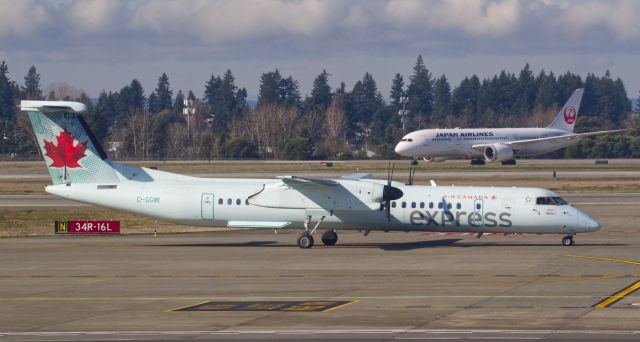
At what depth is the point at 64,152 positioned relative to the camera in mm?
38438

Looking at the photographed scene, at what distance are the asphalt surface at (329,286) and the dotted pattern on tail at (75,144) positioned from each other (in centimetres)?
284

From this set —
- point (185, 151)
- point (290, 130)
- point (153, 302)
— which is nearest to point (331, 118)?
point (290, 130)

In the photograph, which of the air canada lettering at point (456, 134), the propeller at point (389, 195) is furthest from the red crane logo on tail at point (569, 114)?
the propeller at point (389, 195)

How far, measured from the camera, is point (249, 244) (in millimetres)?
39938

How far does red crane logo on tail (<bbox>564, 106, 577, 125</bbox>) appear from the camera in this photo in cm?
10766

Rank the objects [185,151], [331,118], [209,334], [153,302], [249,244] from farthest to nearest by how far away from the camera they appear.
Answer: [331,118], [185,151], [249,244], [153,302], [209,334]

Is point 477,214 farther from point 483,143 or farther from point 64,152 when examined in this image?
point 483,143

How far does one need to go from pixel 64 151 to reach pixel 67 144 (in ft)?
0.99

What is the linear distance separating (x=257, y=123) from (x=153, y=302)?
146m

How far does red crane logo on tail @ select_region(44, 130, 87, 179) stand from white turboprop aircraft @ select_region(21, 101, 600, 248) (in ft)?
0.13

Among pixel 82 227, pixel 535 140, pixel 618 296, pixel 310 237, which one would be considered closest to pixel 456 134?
pixel 535 140

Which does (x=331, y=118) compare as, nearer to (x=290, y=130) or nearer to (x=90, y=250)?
(x=290, y=130)

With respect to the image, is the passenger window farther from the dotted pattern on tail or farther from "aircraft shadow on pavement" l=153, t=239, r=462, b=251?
the dotted pattern on tail

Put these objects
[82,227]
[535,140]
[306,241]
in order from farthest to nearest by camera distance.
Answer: [535,140] → [82,227] → [306,241]
